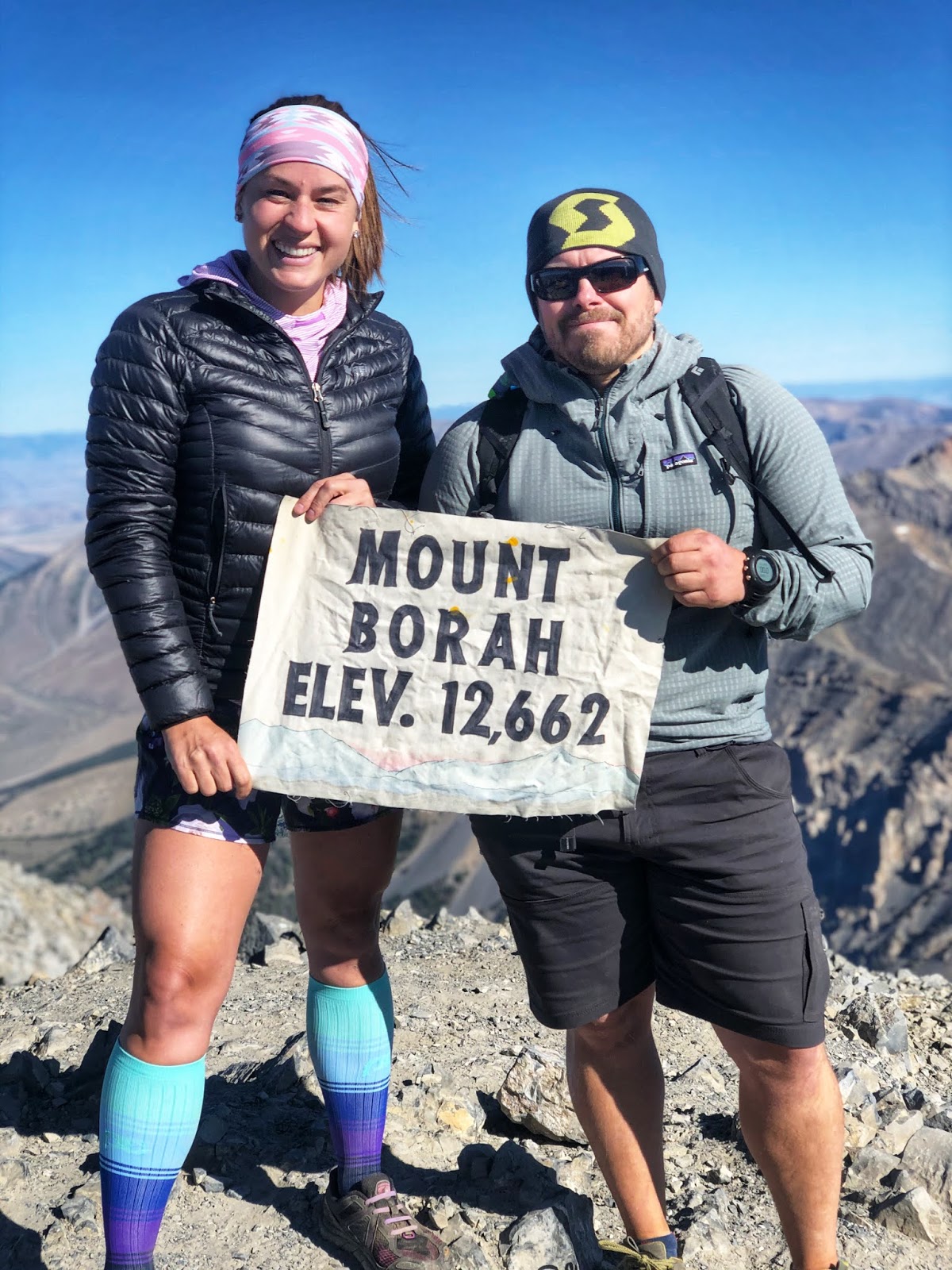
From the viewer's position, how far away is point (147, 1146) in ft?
10.8

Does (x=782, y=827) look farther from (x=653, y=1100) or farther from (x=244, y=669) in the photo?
(x=244, y=669)

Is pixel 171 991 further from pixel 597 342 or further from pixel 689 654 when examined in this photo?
pixel 597 342

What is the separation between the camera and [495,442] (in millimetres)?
3525

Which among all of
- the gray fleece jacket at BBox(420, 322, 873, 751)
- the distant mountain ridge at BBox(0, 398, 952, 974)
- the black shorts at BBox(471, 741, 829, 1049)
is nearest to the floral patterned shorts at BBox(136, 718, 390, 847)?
the black shorts at BBox(471, 741, 829, 1049)

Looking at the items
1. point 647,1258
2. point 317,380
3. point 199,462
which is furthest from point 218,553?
point 647,1258

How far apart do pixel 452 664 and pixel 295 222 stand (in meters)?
1.47

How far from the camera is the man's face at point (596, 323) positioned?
3.37 meters

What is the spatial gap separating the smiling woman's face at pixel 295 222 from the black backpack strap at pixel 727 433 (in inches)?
47.8

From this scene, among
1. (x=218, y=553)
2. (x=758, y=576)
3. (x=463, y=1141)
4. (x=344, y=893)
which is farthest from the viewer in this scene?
(x=463, y=1141)

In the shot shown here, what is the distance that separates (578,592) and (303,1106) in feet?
10.3

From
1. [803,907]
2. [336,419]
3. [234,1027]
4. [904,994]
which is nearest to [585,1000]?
[803,907]

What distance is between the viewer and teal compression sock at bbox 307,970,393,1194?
388 centimetres

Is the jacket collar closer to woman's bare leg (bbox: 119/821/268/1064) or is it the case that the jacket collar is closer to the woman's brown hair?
the woman's brown hair

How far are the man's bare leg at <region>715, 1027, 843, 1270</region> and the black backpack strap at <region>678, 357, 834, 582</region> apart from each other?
1559 millimetres
